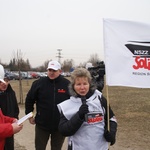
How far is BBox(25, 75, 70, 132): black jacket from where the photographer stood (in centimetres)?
422

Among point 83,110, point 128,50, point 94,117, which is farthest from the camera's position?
point 128,50

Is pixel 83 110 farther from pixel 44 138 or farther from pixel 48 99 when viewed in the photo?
pixel 44 138

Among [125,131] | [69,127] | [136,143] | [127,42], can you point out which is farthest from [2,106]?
[125,131]

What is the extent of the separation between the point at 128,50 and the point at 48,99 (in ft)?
5.46

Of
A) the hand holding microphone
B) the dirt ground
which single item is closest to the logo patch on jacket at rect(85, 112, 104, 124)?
the hand holding microphone

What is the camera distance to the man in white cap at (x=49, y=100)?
4.22m

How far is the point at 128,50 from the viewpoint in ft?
10.5

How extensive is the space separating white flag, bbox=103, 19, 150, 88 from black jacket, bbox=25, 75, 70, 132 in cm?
137

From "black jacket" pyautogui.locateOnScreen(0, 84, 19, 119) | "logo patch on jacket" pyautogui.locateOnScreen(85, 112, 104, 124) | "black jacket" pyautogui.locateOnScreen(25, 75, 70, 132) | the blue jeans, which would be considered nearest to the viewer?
"logo patch on jacket" pyautogui.locateOnScreen(85, 112, 104, 124)

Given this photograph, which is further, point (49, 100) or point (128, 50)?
point (49, 100)

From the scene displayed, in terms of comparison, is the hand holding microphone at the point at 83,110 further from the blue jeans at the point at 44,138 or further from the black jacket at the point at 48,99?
the blue jeans at the point at 44,138

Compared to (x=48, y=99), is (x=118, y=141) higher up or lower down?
lower down

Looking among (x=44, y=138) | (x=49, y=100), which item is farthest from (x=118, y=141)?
Answer: (x=49, y=100)

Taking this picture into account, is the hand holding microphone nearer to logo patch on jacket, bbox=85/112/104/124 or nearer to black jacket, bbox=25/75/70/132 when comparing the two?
logo patch on jacket, bbox=85/112/104/124
